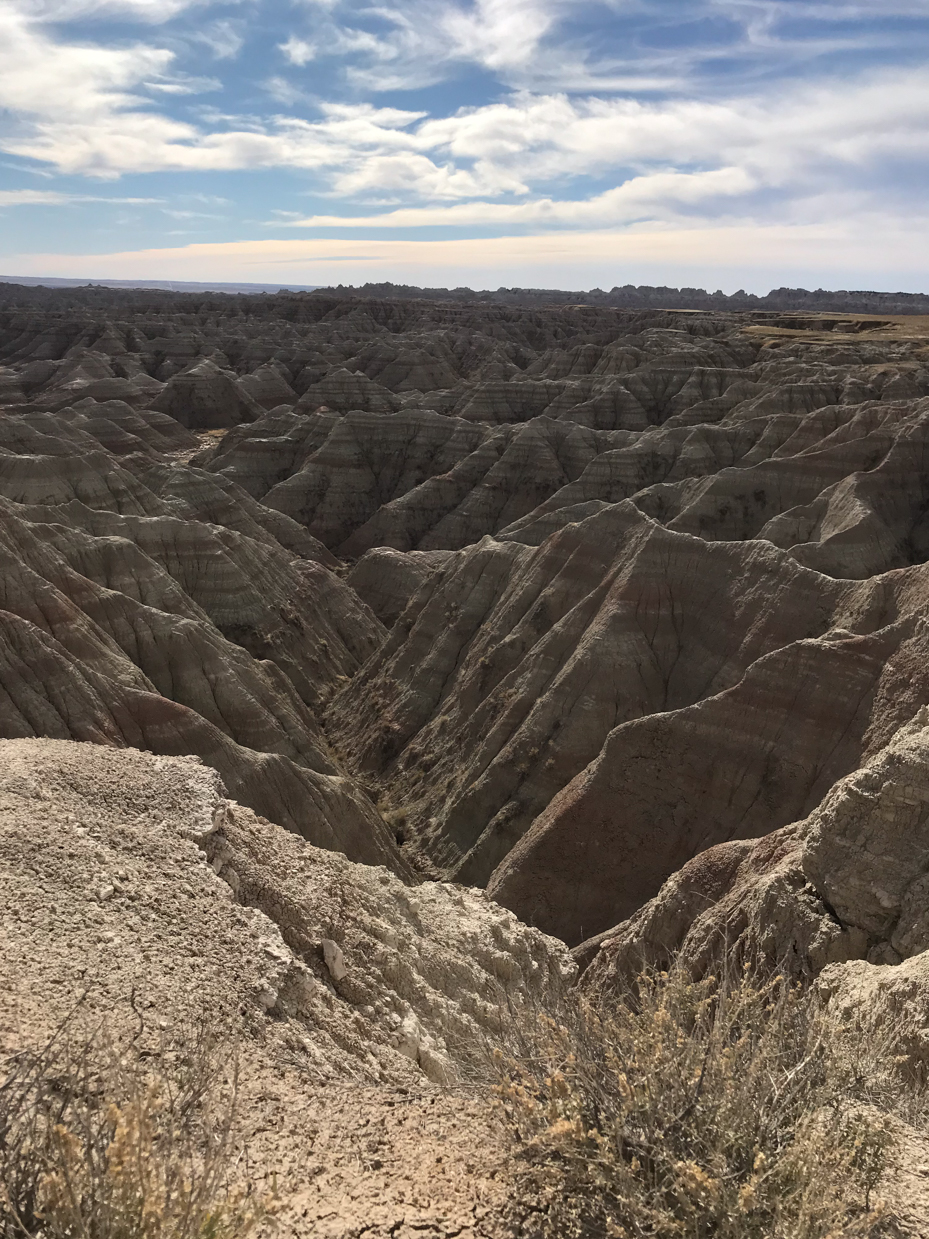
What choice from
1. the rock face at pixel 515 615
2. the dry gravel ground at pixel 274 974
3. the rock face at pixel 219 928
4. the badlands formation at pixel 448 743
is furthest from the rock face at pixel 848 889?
the dry gravel ground at pixel 274 974

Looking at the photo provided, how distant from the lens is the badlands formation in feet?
30.3

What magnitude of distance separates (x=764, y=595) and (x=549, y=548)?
11011 millimetres

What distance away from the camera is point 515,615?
122ft

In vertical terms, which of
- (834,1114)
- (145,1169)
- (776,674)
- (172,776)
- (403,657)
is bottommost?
(403,657)

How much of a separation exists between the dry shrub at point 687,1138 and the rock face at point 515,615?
1160 centimetres

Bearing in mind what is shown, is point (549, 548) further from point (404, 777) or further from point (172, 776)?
point (172, 776)

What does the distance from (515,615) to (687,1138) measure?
31258 mm

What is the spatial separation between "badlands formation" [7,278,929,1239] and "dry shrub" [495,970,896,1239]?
0.60 metres

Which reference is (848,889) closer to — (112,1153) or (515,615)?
(112,1153)

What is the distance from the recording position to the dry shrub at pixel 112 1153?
15.6 ft

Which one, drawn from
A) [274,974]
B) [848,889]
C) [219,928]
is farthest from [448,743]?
[274,974]

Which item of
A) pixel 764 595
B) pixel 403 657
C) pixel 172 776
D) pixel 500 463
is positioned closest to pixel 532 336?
pixel 500 463

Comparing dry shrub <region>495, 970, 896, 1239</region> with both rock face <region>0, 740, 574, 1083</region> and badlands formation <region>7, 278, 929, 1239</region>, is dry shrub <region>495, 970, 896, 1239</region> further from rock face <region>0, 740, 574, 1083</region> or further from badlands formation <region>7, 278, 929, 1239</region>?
rock face <region>0, 740, 574, 1083</region>

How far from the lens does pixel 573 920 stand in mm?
24344
